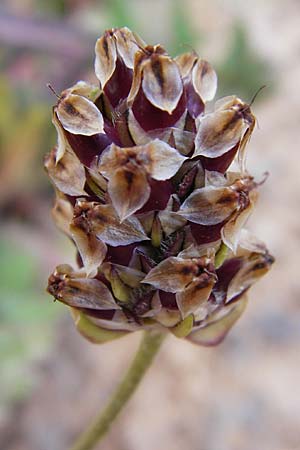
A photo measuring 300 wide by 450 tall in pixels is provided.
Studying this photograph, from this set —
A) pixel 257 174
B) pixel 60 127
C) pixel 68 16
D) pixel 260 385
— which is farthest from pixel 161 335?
pixel 68 16

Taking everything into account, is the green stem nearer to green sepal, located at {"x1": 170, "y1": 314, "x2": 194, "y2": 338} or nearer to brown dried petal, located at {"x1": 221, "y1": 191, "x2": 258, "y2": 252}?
green sepal, located at {"x1": 170, "y1": 314, "x2": 194, "y2": 338}

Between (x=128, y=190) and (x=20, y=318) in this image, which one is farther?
(x=20, y=318)

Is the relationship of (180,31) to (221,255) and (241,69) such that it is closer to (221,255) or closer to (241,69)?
(241,69)

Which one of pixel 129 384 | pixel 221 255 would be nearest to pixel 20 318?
pixel 129 384

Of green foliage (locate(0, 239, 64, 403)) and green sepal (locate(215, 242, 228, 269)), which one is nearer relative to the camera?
green sepal (locate(215, 242, 228, 269))

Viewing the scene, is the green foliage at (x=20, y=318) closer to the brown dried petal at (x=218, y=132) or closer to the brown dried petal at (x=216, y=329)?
the brown dried petal at (x=216, y=329)

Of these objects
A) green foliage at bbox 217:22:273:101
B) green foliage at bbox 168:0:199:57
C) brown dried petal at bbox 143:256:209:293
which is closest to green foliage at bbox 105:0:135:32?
green foliage at bbox 168:0:199:57
